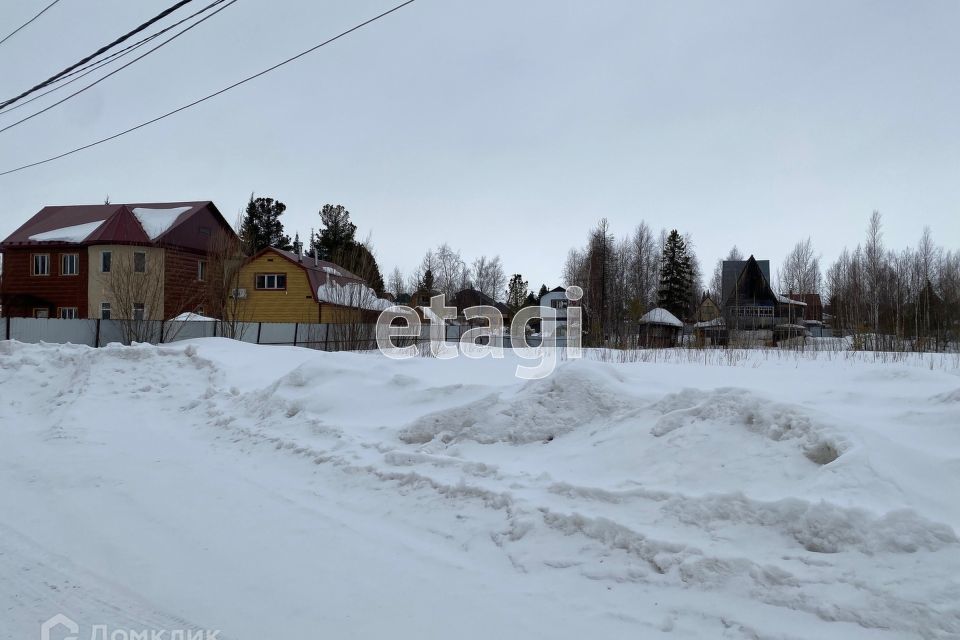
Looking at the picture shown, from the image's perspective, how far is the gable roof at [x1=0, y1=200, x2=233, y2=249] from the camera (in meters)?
Answer: 29.9

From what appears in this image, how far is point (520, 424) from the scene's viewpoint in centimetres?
659

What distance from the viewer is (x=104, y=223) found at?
99.9 ft

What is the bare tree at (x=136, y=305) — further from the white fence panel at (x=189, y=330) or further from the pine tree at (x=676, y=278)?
the pine tree at (x=676, y=278)

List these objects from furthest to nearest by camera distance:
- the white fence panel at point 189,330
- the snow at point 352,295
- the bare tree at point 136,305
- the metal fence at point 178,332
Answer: the snow at point 352,295, the white fence panel at point 189,330, the bare tree at point 136,305, the metal fence at point 178,332

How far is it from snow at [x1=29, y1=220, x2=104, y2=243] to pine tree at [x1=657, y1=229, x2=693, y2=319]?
160 ft

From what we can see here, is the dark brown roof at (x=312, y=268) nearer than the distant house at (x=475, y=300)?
Yes

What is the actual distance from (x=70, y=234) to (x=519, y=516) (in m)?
35.4

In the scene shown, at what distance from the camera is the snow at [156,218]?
3047 cm

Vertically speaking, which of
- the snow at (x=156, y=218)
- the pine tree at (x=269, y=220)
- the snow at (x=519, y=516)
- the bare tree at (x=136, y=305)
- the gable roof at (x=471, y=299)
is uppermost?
the pine tree at (x=269, y=220)

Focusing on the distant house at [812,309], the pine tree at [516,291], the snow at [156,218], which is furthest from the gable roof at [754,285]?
the snow at [156,218]

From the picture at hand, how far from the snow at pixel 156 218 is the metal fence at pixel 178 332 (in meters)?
12.0

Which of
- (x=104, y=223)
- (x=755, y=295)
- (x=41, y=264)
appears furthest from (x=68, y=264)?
(x=755, y=295)

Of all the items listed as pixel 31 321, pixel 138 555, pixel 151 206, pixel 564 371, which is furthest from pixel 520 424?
pixel 151 206

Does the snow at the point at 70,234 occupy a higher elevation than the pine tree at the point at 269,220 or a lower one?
lower
